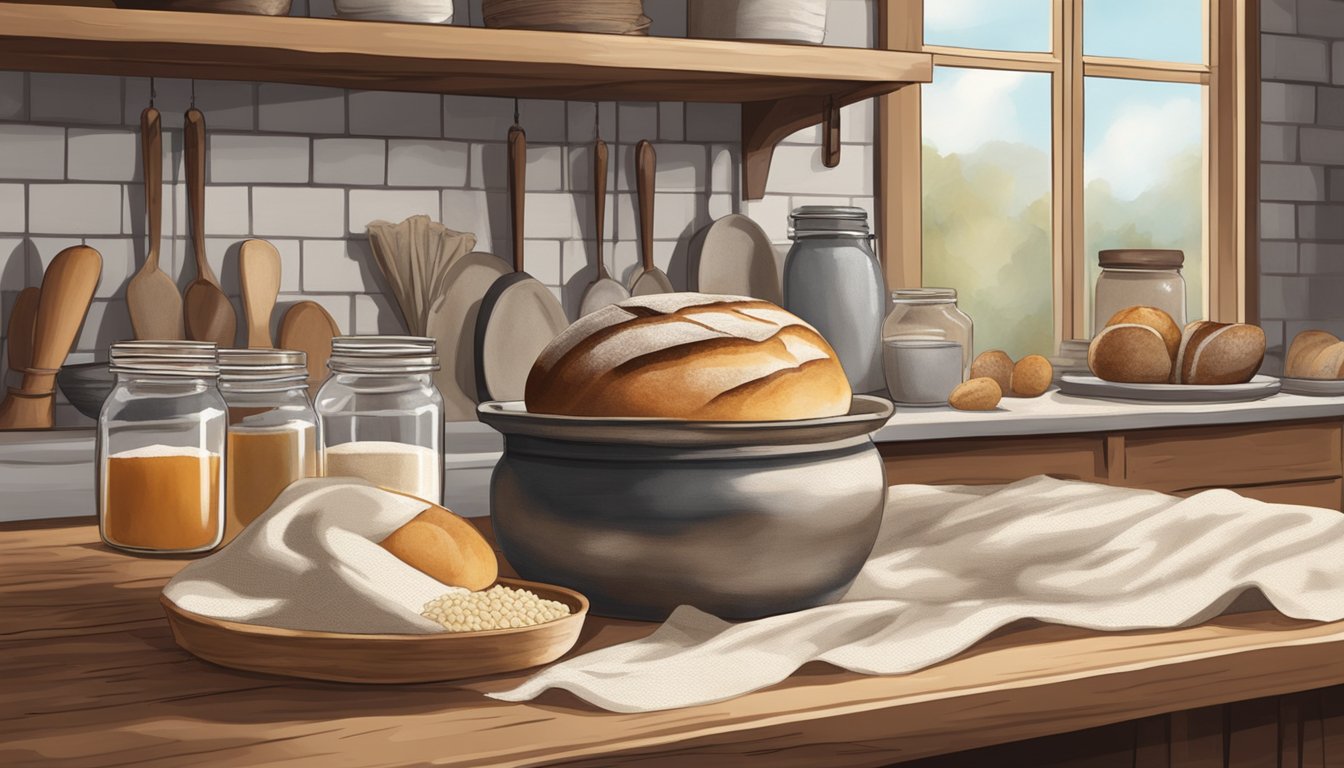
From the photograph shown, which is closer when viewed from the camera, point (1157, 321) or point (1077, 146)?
point (1157, 321)

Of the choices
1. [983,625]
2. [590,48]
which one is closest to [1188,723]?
[983,625]

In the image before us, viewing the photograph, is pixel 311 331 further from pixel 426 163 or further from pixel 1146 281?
pixel 1146 281

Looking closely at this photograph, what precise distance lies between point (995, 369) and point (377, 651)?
2387mm

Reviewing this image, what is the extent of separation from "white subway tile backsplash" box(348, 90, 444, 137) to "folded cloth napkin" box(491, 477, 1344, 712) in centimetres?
195

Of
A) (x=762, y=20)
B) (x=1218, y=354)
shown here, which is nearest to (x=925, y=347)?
(x=1218, y=354)

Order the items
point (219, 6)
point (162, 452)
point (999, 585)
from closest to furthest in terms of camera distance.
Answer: point (999, 585)
point (162, 452)
point (219, 6)

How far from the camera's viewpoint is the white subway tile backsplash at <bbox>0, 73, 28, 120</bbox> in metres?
2.63

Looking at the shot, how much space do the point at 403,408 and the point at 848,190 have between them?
2.33 m

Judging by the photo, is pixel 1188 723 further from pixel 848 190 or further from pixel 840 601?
pixel 848 190

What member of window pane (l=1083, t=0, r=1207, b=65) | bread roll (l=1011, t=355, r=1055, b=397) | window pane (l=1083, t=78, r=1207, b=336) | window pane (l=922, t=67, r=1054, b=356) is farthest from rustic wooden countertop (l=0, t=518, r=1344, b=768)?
window pane (l=1083, t=0, r=1207, b=65)

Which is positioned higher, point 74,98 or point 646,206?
point 74,98

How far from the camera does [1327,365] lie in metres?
2.94

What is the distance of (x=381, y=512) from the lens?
822 mm

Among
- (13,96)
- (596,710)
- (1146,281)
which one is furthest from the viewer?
(1146,281)
